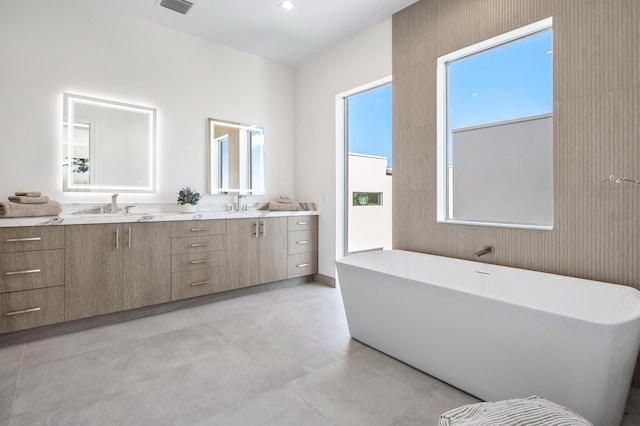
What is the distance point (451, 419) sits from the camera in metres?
1.19

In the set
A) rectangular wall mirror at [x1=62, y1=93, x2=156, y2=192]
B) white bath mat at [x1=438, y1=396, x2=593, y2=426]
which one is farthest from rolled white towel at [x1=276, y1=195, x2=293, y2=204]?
white bath mat at [x1=438, y1=396, x2=593, y2=426]

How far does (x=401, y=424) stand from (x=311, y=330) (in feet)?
4.07

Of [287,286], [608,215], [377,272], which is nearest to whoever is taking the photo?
[608,215]

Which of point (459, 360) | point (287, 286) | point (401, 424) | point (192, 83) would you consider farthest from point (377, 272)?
point (192, 83)

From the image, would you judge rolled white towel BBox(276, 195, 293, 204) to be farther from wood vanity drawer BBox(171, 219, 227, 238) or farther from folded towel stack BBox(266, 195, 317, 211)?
wood vanity drawer BBox(171, 219, 227, 238)

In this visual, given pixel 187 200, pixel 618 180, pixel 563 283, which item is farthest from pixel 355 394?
pixel 187 200

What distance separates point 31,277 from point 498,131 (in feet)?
12.5

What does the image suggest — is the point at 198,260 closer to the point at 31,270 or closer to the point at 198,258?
the point at 198,258

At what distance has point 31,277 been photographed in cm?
249

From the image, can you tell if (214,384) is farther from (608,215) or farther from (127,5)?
(127,5)

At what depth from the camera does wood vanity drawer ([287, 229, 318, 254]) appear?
4105mm

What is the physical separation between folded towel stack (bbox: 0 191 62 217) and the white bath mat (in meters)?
3.01

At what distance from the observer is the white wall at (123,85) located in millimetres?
2826

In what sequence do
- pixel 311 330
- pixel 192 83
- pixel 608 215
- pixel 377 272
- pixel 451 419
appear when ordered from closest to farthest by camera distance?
pixel 451 419, pixel 608 215, pixel 377 272, pixel 311 330, pixel 192 83
